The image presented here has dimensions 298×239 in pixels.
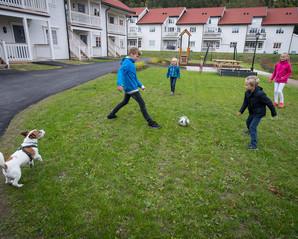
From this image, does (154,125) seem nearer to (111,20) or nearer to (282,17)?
(111,20)

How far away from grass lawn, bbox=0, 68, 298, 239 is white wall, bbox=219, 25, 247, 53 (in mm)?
45933

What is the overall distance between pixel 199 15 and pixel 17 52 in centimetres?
4397

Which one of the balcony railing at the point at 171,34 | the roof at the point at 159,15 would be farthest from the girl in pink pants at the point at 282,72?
the roof at the point at 159,15

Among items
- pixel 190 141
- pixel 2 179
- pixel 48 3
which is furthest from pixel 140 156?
pixel 48 3

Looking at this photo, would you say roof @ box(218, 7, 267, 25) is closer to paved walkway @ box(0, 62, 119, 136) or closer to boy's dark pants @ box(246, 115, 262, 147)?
paved walkway @ box(0, 62, 119, 136)

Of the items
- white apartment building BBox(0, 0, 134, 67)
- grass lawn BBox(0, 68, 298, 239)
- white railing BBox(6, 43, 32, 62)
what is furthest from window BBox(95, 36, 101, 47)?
grass lawn BBox(0, 68, 298, 239)

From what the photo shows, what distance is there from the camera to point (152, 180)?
336 cm

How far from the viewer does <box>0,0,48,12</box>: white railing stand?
1451 centimetres

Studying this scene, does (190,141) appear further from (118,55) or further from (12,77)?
(118,55)

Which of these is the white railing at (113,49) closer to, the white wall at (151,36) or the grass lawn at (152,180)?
the white wall at (151,36)

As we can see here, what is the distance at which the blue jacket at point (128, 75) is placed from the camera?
16.5 feet

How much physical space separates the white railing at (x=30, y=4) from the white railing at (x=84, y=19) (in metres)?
4.27

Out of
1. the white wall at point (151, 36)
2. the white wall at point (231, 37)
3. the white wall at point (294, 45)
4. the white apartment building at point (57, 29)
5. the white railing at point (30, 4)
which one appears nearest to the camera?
the white railing at point (30, 4)

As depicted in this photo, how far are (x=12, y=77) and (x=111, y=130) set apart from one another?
8.90 metres
